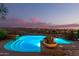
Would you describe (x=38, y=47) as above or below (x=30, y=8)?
below

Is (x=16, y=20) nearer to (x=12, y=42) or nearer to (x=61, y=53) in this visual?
(x=12, y=42)

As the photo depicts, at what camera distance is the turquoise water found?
3385mm

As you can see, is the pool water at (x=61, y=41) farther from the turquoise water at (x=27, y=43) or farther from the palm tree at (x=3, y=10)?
the palm tree at (x=3, y=10)

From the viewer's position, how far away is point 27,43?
3.40 meters

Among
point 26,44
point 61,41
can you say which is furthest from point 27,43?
point 61,41

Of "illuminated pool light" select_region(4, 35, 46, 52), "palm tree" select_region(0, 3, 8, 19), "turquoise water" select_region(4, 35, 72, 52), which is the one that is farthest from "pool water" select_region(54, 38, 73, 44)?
"palm tree" select_region(0, 3, 8, 19)

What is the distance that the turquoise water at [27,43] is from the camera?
3385mm

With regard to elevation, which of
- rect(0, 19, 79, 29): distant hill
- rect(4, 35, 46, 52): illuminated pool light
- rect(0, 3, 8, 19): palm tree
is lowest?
rect(4, 35, 46, 52): illuminated pool light

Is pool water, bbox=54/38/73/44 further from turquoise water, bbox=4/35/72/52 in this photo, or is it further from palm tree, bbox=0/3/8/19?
palm tree, bbox=0/3/8/19

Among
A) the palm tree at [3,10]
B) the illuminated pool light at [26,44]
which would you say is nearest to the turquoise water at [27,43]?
the illuminated pool light at [26,44]

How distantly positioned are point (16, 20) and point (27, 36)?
0.16 metres

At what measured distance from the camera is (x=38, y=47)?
3.39 meters

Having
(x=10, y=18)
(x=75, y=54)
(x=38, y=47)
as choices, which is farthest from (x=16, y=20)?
(x=75, y=54)

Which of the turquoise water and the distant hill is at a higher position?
the distant hill
